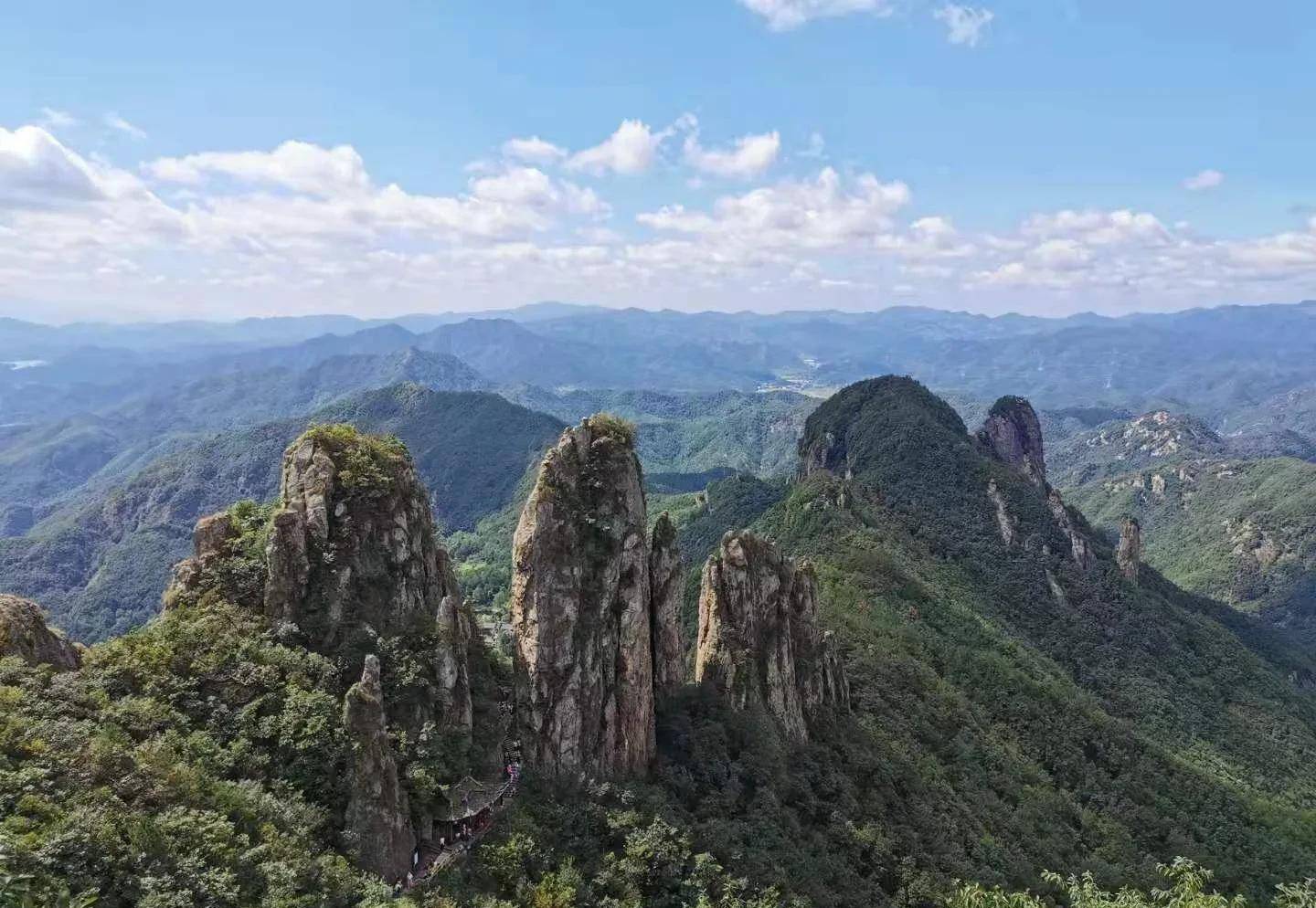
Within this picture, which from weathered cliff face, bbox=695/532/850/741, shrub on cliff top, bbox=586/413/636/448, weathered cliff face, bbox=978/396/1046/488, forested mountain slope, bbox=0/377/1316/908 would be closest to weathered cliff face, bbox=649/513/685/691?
forested mountain slope, bbox=0/377/1316/908

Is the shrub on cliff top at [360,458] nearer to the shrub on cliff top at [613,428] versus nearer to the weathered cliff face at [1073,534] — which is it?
the shrub on cliff top at [613,428]

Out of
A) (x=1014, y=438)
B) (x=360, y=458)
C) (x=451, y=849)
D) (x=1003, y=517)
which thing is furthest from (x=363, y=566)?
(x=1014, y=438)

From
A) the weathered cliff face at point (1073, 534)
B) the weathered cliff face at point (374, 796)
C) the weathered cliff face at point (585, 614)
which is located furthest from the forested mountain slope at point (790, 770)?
the weathered cliff face at point (1073, 534)

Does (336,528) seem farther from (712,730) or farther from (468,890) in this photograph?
(712,730)

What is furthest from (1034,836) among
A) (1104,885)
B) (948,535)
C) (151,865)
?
(948,535)

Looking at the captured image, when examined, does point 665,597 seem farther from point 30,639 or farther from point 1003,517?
point 1003,517

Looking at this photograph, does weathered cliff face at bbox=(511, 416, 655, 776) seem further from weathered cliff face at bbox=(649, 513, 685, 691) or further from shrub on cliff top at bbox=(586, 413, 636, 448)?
weathered cliff face at bbox=(649, 513, 685, 691)
